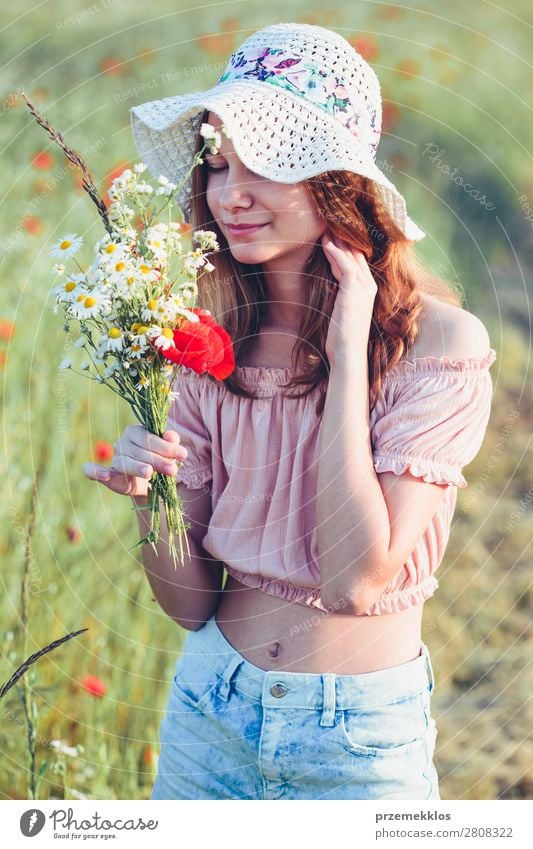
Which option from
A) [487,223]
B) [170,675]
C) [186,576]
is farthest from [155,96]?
[186,576]

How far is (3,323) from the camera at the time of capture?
2240mm

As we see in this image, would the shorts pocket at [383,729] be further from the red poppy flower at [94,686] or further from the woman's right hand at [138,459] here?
the red poppy flower at [94,686]

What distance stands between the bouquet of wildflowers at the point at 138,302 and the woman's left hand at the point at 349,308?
0.50 ft

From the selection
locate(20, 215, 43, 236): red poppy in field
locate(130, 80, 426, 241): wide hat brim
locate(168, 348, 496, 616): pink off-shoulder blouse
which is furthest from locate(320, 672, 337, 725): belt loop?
locate(20, 215, 43, 236): red poppy in field

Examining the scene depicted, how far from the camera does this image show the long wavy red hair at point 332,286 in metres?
1.39

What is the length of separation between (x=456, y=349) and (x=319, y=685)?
1.61ft

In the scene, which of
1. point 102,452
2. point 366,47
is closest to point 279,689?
point 102,452

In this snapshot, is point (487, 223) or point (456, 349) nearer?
point (456, 349)

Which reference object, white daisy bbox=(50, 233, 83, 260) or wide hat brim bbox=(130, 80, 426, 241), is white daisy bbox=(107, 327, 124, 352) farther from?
wide hat brim bbox=(130, 80, 426, 241)

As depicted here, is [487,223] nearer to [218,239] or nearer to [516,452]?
[516,452]

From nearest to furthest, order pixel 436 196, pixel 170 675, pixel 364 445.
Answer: pixel 364 445
pixel 170 675
pixel 436 196

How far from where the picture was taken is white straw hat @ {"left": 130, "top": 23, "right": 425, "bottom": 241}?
4.45 feet
